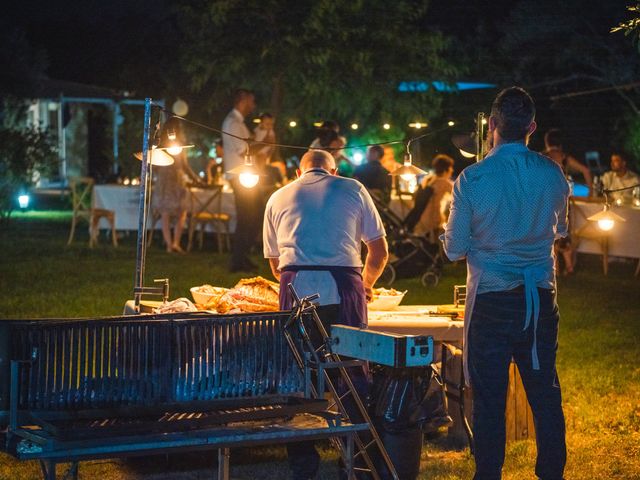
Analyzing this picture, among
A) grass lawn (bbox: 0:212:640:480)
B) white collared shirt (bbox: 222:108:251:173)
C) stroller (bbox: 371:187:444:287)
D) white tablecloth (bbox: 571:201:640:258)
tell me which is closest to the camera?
grass lawn (bbox: 0:212:640:480)

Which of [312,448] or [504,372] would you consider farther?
[312,448]

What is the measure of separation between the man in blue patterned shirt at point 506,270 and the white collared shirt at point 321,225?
1.01 m

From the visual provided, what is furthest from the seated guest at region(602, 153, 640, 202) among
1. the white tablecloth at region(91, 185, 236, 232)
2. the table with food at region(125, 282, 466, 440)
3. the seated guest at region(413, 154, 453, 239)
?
the table with food at region(125, 282, 466, 440)

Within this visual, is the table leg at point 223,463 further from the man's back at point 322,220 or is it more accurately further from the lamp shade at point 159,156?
the lamp shade at point 159,156

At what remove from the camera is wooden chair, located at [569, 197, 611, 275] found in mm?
14188

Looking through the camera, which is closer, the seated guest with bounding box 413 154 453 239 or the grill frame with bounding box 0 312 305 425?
the grill frame with bounding box 0 312 305 425

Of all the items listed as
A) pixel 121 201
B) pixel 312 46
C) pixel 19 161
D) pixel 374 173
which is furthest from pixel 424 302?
pixel 19 161

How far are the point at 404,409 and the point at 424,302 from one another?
625 cm

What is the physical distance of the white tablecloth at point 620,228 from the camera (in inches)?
544

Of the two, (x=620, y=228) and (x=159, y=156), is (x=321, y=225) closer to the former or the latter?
(x=159, y=156)

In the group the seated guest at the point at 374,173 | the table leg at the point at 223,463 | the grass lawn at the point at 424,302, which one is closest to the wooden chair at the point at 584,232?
the grass lawn at the point at 424,302

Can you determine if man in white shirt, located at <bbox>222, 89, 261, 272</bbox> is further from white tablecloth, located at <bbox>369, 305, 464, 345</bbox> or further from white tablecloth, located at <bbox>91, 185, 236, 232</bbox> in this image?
white tablecloth, located at <bbox>369, 305, 464, 345</bbox>

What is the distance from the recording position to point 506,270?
4.42 metres

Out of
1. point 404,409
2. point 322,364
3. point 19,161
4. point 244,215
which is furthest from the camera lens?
point 19,161
